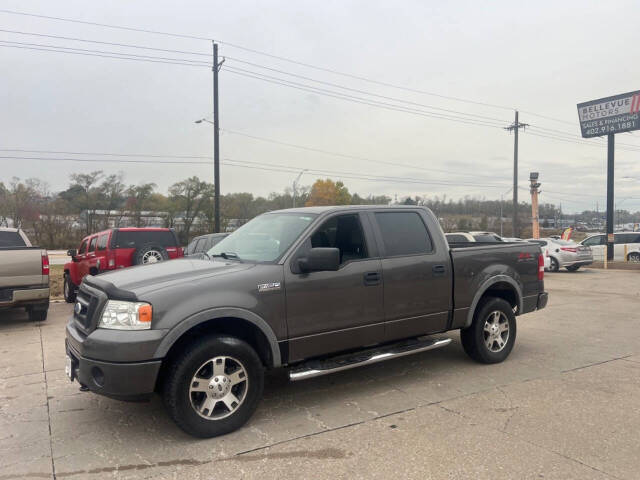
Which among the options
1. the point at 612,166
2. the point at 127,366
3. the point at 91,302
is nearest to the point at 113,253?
the point at 91,302

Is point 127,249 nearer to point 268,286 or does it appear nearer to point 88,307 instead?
point 88,307

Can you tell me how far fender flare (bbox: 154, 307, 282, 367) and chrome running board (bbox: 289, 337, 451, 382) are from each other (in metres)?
0.25

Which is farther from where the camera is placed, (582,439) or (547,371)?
(547,371)

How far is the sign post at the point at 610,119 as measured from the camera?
2645cm

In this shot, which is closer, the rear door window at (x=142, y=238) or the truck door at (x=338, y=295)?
the truck door at (x=338, y=295)

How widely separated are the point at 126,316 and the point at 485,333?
13.4ft

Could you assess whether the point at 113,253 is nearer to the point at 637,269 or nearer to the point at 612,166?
the point at 637,269

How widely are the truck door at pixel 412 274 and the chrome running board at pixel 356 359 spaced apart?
0.14m

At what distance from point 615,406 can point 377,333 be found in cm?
223

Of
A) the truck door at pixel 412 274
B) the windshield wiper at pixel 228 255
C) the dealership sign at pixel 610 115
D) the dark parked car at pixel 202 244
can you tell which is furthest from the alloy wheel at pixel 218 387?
the dealership sign at pixel 610 115

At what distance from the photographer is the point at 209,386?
378 centimetres

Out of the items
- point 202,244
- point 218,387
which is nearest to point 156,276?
point 218,387

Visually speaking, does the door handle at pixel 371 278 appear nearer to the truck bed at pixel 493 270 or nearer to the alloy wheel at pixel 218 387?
the truck bed at pixel 493 270

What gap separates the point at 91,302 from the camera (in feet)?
13.0
